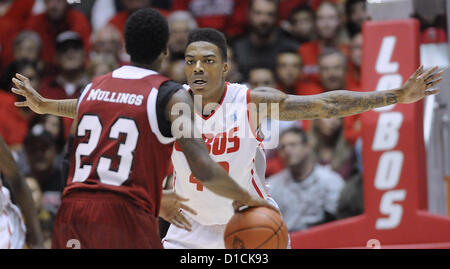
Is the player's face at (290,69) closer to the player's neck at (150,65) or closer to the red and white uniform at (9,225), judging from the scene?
the red and white uniform at (9,225)

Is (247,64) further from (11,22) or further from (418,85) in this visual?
(418,85)

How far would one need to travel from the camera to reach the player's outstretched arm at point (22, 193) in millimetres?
Result: 4539

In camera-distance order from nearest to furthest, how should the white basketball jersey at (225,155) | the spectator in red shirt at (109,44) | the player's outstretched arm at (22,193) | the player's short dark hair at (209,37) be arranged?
1. the player's outstretched arm at (22,193)
2. the white basketball jersey at (225,155)
3. the player's short dark hair at (209,37)
4. the spectator in red shirt at (109,44)

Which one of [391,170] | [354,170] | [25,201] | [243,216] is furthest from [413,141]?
[25,201]

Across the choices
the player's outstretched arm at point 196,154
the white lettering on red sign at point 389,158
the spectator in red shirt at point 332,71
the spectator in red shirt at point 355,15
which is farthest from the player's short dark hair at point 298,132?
the player's outstretched arm at point 196,154

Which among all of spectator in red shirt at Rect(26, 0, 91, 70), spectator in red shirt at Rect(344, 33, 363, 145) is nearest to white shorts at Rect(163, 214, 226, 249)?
spectator in red shirt at Rect(344, 33, 363, 145)

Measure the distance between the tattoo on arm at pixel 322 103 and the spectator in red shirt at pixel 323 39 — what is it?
156 inches

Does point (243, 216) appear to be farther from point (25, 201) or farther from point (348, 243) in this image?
point (348, 243)

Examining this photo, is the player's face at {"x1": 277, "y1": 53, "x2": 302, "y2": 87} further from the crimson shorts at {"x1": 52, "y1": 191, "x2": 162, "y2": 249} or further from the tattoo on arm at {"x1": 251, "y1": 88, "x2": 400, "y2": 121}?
the crimson shorts at {"x1": 52, "y1": 191, "x2": 162, "y2": 249}

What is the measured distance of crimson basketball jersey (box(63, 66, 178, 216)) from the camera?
12.2 feet

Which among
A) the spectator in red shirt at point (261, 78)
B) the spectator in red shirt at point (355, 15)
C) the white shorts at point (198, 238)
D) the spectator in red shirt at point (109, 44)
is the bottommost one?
the white shorts at point (198, 238)

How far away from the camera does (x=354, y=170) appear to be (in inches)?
315

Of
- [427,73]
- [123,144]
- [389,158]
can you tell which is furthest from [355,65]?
[123,144]
